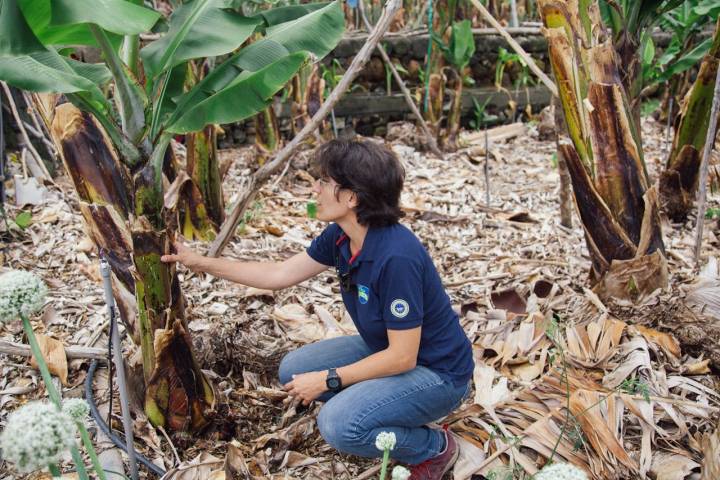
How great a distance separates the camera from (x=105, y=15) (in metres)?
1.39

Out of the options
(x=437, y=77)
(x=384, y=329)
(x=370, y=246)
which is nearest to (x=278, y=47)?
(x=370, y=246)

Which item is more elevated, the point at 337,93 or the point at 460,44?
the point at 460,44

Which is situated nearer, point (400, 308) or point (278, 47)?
point (400, 308)

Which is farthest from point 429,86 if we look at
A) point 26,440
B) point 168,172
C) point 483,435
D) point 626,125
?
point 26,440

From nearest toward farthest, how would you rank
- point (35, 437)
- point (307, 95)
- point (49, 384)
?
point (35, 437)
point (49, 384)
point (307, 95)

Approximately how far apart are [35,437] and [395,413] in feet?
3.99

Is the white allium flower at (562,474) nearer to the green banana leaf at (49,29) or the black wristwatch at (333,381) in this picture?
the black wristwatch at (333,381)

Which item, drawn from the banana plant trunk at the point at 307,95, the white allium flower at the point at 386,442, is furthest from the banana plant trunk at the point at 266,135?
the white allium flower at the point at 386,442

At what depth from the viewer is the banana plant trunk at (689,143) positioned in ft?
11.5

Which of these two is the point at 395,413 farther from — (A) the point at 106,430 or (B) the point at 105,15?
(B) the point at 105,15

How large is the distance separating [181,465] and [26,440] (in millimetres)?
1169

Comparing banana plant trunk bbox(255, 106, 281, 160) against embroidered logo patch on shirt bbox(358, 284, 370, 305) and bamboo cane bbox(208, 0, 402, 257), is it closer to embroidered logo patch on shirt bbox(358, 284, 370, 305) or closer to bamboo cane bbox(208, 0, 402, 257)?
bamboo cane bbox(208, 0, 402, 257)

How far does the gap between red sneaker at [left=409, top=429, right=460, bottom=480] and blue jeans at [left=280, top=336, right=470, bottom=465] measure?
0.02 meters

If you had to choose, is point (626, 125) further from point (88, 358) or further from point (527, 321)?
point (88, 358)
